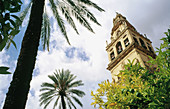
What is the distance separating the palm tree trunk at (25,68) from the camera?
2221mm

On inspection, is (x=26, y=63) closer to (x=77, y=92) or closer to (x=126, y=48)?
(x=77, y=92)

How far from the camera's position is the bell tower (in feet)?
67.7

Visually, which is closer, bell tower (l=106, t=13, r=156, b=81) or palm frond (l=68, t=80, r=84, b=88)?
palm frond (l=68, t=80, r=84, b=88)

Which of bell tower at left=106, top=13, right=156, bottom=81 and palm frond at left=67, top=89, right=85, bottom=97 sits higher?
bell tower at left=106, top=13, right=156, bottom=81

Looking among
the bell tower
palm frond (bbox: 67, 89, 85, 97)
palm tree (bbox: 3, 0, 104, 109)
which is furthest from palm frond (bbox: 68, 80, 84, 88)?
palm tree (bbox: 3, 0, 104, 109)

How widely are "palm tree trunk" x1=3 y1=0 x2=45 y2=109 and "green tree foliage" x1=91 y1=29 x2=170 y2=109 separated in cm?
148

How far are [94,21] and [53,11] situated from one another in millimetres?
1972

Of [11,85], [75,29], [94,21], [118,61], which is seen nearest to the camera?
[11,85]

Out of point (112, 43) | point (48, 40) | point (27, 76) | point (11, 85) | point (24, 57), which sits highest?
point (112, 43)

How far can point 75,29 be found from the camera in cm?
695

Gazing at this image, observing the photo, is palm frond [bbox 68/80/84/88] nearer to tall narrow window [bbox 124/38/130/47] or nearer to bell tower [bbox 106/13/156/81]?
bell tower [bbox 106/13/156/81]

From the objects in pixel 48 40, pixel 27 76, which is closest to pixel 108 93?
pixel 27 76

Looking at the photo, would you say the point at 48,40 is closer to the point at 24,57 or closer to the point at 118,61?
the point at 24,57

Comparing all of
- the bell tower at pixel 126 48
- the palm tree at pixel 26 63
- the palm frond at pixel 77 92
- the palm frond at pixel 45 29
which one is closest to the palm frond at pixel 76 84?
the palm frond at pixel 77 92
